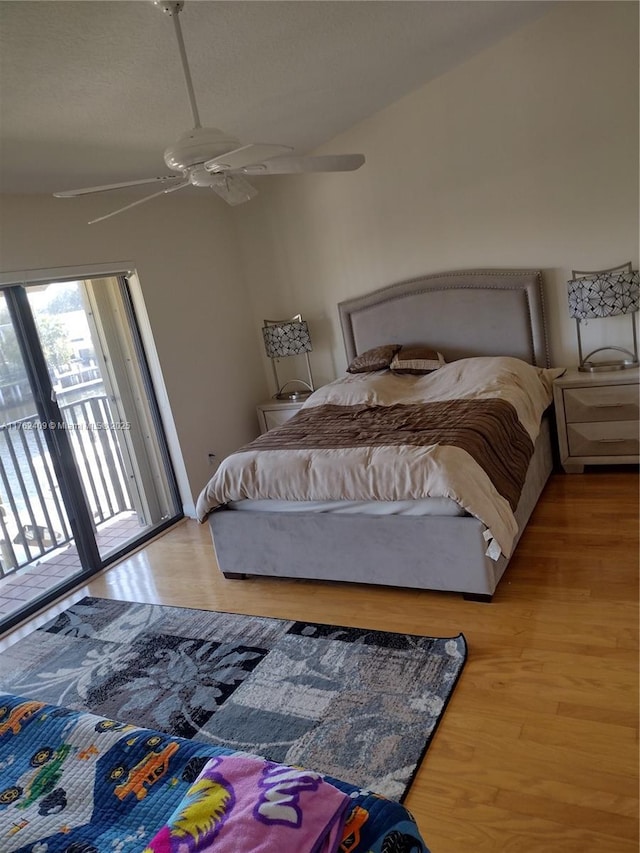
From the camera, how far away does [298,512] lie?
320 cm

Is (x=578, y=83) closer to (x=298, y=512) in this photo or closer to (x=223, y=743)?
(x=298, y=512)

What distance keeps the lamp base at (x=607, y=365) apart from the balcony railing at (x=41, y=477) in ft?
10.5

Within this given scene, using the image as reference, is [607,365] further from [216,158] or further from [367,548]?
[216,158]

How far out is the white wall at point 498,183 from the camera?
3.84m

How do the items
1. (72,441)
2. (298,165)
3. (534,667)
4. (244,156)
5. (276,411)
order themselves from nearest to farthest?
(244,156) → (534,667) → (298,165) → (72,441) → (276,411)

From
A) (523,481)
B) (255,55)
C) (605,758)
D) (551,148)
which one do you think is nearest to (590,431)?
(523,481)

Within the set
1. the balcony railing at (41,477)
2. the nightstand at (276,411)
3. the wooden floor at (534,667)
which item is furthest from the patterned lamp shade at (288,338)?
the wooden floor at (534,667)

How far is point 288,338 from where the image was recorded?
502 cm

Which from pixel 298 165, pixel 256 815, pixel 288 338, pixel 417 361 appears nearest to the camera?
pixel 256 815

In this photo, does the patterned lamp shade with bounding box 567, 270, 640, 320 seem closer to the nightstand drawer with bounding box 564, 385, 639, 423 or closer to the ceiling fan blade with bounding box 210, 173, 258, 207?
the nightstand drawer with bounding box 564, 385, 639, 423

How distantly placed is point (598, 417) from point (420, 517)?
1.66 m

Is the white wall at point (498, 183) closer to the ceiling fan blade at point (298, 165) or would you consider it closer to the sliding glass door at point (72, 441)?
the sliding glass door at point (72, 441)

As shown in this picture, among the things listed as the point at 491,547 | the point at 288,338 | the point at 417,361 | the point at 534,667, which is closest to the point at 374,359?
the point at 417,361

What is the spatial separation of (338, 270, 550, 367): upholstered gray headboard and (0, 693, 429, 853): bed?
3568 mm
